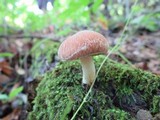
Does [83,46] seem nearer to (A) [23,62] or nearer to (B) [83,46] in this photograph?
(B) [83,46]

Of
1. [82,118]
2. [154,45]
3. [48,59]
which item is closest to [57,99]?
[82,118]

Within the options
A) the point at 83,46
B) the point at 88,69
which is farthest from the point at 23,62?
the point at 83,46

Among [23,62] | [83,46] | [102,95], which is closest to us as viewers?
[83,46]

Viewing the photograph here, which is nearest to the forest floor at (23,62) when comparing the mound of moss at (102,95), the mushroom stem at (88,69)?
the mound of moss at (102,95)

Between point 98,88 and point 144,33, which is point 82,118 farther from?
point 144,33

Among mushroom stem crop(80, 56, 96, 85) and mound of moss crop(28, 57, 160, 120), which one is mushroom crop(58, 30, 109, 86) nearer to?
mushroom stem crop(80, 56, 96, 85)

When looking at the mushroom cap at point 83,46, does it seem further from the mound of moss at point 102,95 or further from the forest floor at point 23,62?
the forest floor at point 23,62

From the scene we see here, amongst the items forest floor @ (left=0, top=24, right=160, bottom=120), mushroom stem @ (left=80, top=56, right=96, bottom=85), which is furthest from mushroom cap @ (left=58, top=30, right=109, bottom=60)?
forest floor @ (left=0, top=24, right=160, bottom=120)
